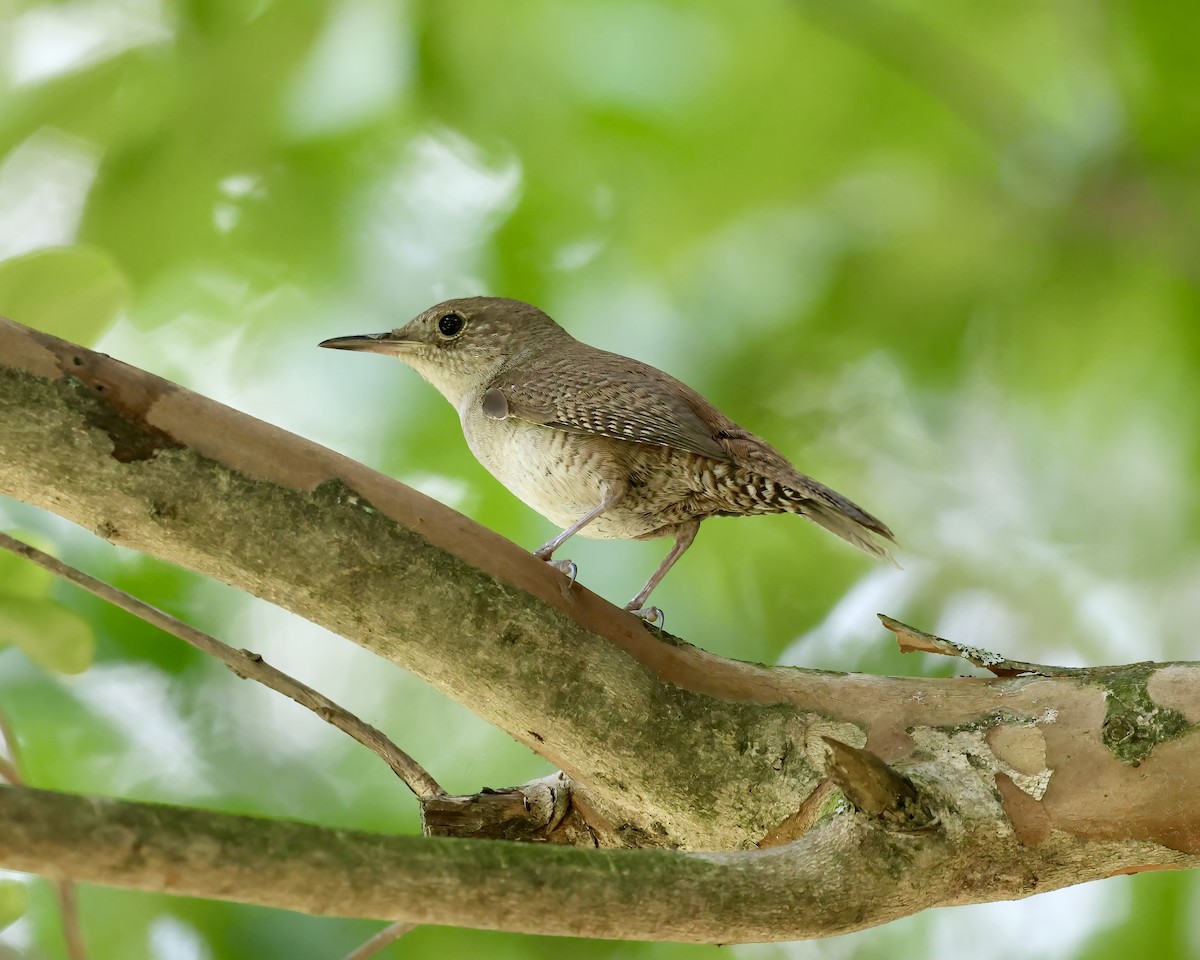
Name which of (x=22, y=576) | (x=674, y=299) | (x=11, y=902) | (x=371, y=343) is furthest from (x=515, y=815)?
(x=674, y=299)

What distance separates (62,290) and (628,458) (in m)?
1.09

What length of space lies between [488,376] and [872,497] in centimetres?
126

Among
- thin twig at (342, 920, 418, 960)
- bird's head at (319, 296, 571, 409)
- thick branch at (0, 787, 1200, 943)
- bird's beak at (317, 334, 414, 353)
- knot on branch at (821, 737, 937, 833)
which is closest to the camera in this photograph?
thick branch at (0, 787, 1200, 943)

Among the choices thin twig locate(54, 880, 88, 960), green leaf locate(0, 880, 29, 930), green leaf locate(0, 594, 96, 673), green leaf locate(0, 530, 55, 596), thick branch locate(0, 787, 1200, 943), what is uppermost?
green leaf locate(0, 530, 55, 596)

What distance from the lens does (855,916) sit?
1.41 meters

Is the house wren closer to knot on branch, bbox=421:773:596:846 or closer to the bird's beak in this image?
the bird's beak

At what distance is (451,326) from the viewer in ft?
9.61

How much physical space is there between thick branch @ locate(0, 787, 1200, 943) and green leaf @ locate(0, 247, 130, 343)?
99 centimetres

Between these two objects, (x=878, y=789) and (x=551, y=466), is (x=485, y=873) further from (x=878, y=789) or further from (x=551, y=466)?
(x=551, y=466)

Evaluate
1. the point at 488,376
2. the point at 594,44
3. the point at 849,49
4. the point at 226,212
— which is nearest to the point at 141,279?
the point at 226,212

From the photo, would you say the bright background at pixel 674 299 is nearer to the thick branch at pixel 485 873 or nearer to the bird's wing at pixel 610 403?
the bird's wing at pixel 610 403

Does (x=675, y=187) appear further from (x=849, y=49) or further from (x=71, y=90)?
(x=71, y=90)

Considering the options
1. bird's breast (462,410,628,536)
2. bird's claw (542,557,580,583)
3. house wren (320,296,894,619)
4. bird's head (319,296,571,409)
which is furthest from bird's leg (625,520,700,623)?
bird's head (319,296,571,409)

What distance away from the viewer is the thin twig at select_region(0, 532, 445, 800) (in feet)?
4.65
